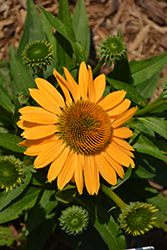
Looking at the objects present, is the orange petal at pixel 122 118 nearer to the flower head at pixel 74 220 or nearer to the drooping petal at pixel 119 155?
the drooping petal at pixel 119 155

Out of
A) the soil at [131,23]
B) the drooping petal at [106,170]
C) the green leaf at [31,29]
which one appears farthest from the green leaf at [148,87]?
the drooping petal at [106,170]

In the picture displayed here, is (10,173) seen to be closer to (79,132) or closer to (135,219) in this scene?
(79,132)

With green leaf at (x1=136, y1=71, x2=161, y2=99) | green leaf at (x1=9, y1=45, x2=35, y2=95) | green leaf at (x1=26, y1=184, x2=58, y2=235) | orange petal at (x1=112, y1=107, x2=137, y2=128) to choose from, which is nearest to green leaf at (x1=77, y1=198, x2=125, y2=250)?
green leaf at (x1=26, y1=184, x2=58, y2=235)

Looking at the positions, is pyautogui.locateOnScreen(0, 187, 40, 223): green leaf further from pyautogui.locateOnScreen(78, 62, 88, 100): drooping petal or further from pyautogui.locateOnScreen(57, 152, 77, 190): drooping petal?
pyautogui.locateOnScreen(78, 62, 88, 100): drooping petal

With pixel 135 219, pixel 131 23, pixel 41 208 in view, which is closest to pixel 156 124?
pixel 135 219

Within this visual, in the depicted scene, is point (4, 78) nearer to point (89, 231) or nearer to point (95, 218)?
point (95, 218)

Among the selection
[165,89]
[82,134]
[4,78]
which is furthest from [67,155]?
[4,78]

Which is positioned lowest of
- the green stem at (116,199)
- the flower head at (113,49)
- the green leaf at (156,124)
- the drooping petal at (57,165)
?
the green stem at (116,199)
